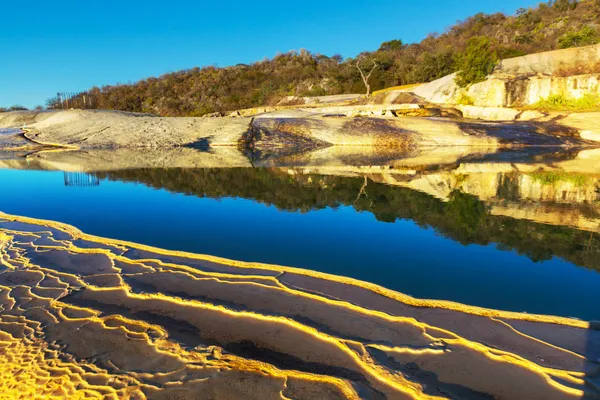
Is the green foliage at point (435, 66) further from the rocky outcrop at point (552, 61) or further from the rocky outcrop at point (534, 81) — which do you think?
the rocky outcrop at point (552, 61)

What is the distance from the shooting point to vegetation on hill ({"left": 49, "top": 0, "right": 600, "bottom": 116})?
33.9 m

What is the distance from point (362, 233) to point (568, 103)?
22.2 m

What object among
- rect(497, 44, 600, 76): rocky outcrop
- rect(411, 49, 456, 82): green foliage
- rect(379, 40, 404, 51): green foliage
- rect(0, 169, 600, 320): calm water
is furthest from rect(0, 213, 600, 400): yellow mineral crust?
rect(379, 40, 404, 51): green foliage

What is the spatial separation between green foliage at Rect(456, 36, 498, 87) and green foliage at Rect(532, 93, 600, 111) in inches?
154

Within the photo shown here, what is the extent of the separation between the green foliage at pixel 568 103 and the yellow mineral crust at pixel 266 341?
23214mm

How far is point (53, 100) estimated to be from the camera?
121 feet

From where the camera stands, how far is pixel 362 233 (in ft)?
17.7

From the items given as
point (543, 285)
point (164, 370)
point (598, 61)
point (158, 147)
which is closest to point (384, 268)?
point (543, 285)

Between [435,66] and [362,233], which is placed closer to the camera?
[362,233]

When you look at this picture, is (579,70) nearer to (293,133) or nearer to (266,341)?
(293,133)

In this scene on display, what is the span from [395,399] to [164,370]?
1.34 meters

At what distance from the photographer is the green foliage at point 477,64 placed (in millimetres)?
24953

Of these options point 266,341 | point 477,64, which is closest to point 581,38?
point 477,64

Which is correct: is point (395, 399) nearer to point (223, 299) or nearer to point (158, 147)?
point (223, 299)
